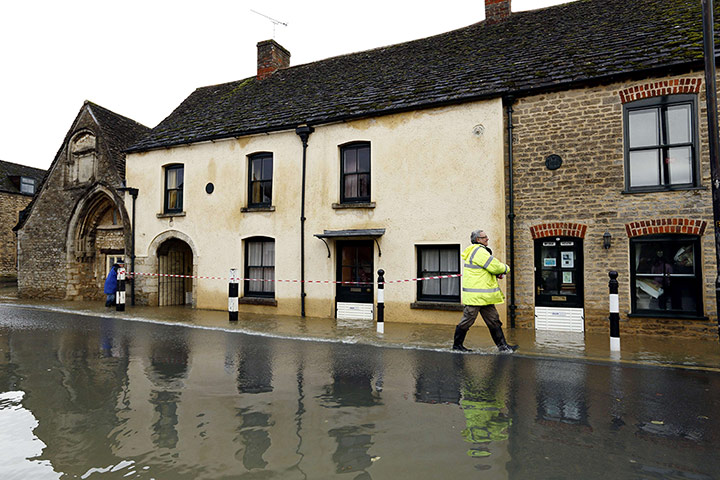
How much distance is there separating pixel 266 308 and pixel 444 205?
19.6 ft

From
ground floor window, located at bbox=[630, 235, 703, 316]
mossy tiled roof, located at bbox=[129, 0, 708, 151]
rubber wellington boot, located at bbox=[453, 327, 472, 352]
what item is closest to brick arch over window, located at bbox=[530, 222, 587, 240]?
ground floor window, located at bbox=[630, 235, 703, 316]

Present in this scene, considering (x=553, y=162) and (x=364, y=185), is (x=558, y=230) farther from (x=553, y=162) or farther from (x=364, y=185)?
(x=364, y=185)

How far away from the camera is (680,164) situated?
938cm

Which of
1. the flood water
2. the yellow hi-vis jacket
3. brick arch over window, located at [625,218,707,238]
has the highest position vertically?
brick arch over window, located at [625,218,707,238]

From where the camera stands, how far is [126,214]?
16.5m

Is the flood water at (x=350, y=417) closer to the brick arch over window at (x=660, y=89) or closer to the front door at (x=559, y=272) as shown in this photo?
the front door at (x=559, y=272)

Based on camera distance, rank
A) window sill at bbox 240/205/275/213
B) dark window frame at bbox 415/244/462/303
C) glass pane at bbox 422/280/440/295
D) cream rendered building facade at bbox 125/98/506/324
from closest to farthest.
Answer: cream rendered building facade at bbox 125/98/506/324, dark window frame at bbox 415/244/462/303, glass pane at bbox 422/280/440/295, window sill at bbox 240/205/275/213

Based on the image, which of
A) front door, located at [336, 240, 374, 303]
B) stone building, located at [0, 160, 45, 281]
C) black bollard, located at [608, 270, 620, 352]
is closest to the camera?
black bollard, located at [608, 270, 620, 352]

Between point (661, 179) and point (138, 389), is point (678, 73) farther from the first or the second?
point (138, 389)

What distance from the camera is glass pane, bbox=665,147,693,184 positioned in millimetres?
9312

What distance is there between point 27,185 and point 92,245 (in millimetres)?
21046

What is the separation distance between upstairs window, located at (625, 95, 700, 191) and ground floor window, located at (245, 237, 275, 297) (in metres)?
9.34

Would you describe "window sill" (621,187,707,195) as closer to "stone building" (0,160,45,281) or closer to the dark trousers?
the dark trousers

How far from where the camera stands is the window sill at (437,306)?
35.6ft
